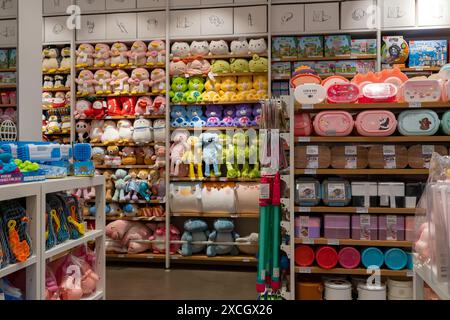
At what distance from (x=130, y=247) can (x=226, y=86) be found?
2.23m

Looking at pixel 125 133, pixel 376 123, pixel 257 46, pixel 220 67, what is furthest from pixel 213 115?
pixel 376 123

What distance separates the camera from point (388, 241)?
3104 millimetres

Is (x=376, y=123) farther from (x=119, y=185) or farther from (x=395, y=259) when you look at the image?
(x=119, y=185)

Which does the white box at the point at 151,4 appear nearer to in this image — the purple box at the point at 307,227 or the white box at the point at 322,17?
the white box at the point at 322,17

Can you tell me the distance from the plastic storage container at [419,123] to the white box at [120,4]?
3.57m

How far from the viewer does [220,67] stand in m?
4.94

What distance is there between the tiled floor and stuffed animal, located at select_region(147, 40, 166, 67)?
247 centimetres

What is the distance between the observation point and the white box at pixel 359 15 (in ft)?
15.5

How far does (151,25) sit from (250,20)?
4.01 ft

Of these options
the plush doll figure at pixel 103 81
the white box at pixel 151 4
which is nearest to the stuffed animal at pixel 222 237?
the plush doll figure at pixel 103 81

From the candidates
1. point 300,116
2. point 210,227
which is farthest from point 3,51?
point 210,227

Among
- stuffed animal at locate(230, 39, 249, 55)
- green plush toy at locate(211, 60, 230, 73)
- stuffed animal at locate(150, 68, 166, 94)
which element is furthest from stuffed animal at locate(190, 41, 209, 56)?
stuffed animal at locate(150, 68, 166, 94)

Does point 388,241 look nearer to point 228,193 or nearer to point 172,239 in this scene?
point 228,193

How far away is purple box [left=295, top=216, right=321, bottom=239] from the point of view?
3.17 meters
